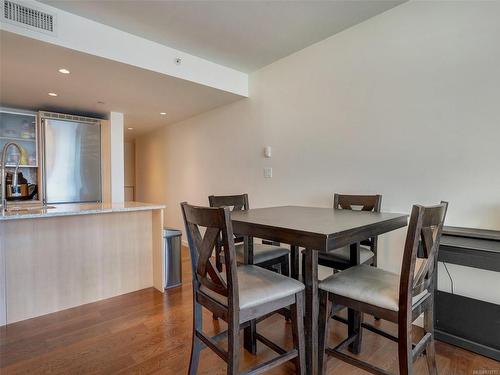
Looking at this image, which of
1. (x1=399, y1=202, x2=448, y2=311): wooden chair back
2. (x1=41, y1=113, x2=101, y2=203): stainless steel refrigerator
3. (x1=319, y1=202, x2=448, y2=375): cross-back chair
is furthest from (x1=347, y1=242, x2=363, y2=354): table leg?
(x1=41, y1=113, x2=101, y2=203): stainless steel refrigerator

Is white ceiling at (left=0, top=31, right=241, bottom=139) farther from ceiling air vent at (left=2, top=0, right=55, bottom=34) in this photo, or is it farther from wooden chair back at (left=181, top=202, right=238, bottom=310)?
wooden chair back at (left=181, top=202, right=238, bottom=310)

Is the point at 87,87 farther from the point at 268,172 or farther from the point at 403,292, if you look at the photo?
the point at 403,292

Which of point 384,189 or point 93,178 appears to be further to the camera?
point 93,178

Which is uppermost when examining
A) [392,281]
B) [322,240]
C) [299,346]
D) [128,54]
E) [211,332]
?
[128,54]

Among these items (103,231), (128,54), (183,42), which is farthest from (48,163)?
(183,42)

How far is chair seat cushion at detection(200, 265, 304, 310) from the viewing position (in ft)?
4.02

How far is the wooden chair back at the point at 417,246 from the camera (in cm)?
111

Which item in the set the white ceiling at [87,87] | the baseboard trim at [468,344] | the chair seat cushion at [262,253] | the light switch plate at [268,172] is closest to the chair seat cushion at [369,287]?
the chair seat cushion at [262,253]

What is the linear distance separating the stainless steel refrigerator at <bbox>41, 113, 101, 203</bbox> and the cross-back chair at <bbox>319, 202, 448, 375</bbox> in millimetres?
3742

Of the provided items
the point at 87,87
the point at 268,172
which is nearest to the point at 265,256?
the point at 268,172

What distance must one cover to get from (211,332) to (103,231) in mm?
1406

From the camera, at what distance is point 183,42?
264cm

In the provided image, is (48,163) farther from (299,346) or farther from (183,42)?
(299,346)

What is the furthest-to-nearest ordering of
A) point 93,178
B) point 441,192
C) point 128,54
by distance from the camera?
1. point 93,178
2. point 128,54
3. point 441,192
